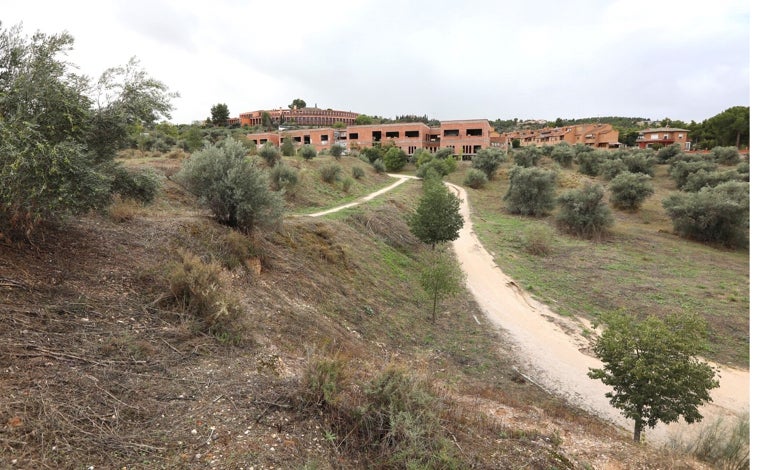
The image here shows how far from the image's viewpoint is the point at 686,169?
160 feet

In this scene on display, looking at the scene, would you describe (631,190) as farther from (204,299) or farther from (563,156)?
(204,299)

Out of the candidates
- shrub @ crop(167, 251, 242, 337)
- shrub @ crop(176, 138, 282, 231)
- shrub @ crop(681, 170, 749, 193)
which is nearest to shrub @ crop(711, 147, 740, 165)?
shrub @ crop(681, 170, 749, 193)

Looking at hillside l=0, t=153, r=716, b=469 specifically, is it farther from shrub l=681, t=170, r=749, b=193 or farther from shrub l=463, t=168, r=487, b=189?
shrub l=681, t=170, r=749, b=193

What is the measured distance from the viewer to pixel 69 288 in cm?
679

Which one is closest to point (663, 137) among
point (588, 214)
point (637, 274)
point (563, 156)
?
point (563, 156)

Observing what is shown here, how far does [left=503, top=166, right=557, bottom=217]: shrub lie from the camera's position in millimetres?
38906

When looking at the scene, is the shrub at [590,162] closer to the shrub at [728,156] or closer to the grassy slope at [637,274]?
the shrub at [728,156]

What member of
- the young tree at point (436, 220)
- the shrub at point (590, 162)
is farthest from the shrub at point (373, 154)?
the young tree at point (436, 220)

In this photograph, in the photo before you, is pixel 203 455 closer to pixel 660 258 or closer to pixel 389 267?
pixel 389 267

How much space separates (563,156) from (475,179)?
744 inches

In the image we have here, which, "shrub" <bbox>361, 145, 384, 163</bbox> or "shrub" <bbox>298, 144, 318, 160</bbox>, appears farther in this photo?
"shrub" <bbox>361, 145, 384, 163</bbox>

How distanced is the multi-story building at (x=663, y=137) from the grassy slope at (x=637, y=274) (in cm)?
5542

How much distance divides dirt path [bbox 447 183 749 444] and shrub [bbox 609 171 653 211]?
87.5 feet

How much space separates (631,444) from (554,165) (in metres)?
59.0
